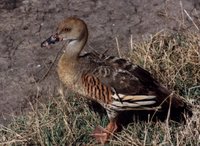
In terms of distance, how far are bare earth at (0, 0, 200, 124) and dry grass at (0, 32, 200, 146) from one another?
296 mm

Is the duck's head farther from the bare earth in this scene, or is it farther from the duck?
the bare earth

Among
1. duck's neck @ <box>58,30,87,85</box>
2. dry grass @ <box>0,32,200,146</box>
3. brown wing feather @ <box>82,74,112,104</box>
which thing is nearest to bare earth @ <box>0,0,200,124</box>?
dry grass @ <box>0,32,200,146</box>

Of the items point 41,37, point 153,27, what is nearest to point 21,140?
point 41,37

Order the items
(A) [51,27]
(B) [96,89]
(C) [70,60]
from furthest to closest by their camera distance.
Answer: (A) [51,27]
(C) [70,60]
(B) [96,89]

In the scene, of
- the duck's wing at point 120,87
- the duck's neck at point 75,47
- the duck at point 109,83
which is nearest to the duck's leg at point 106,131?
the duck at point 109,83

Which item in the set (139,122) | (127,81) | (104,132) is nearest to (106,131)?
(104,132)

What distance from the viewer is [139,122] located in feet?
17.2

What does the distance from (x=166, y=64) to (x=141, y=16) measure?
1.38 metres

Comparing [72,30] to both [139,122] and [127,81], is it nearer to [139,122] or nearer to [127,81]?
[127,81]

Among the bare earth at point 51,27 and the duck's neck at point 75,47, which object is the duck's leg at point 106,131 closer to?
the duck's neck at point 75,47

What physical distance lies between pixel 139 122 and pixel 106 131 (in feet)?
0.91

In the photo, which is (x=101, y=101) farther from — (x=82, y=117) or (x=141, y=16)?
(x=141, y=16)

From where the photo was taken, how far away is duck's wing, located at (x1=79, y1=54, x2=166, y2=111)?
4.98 metres

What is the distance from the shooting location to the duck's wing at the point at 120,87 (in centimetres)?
498
